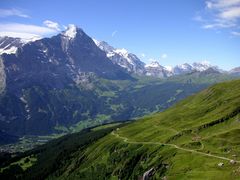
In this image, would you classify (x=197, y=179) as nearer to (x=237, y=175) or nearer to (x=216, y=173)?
(x=216, y=173)

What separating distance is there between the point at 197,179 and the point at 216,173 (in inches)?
406

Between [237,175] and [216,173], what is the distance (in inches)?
532

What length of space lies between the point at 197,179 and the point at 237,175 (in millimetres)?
22698

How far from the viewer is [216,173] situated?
633 feet

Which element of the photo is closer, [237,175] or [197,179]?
[237,175]

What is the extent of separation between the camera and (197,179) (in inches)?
7761

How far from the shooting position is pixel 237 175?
182m

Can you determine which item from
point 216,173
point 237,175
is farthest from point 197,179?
point 237,175
